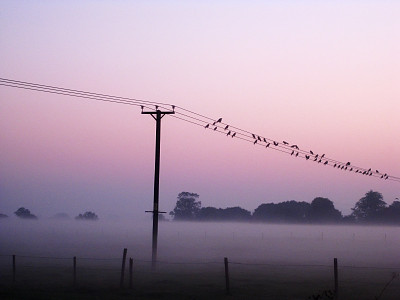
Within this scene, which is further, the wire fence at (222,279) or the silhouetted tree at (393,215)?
the silhouetted tree at (393,215)

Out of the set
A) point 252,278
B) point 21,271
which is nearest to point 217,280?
point 252,278

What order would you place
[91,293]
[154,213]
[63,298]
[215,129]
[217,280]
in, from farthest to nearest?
[215,129] → [154,213] → [217,280] → [91,293] → [63,298]

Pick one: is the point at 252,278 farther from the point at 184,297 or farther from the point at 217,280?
the point at 184,297

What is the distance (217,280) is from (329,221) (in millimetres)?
169016

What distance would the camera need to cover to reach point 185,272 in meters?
37.7

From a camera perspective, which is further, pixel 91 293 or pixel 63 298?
pixel 91 293

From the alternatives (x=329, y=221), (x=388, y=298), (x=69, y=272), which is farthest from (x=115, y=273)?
(x=329, y=221)

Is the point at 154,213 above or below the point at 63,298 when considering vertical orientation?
above

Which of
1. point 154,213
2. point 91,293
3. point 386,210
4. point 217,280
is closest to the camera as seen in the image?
point 91,293

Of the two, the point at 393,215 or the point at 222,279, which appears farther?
the point at 393,215

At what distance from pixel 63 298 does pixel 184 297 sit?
4.37 metres

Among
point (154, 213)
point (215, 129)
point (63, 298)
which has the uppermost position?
point (215, 129)

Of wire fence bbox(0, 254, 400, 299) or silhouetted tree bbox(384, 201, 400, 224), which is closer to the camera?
wire fence bbox(0, 254, 400, 299)

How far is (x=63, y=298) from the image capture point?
2419 cm
